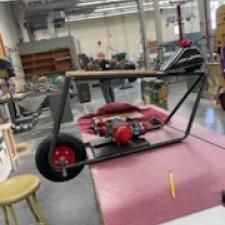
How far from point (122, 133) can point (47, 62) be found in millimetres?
8570

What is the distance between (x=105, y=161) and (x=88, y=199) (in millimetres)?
1313

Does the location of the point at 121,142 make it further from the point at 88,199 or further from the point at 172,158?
the point at 88,199

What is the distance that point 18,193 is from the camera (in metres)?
2.11

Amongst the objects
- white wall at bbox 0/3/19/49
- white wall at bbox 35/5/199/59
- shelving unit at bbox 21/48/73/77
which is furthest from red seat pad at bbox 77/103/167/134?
white wall at bbox 35/5/199/59

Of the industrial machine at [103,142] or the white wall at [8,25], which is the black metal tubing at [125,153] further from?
the white wall at [8,25]

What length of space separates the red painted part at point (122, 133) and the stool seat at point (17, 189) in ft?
2.33

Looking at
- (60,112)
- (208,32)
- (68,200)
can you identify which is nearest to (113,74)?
(60,112)

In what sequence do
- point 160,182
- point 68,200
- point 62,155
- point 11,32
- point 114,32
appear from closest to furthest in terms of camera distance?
1. point 160,182
2. point 62,155
3. point 68,200
4. point 11,32
5. point 114,32

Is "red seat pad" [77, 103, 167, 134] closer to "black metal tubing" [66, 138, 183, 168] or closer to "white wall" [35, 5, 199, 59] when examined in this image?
"black metal tubing" [66, 138, 183, 168]

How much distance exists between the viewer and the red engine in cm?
197

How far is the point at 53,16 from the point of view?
374 inches

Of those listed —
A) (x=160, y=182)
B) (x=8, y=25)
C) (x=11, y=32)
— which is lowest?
(x=160, y=182)

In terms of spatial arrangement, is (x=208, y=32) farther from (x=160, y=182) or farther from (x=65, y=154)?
(x=160, y=182)

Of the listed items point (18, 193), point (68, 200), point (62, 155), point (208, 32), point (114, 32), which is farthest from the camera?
point (114, 32)
